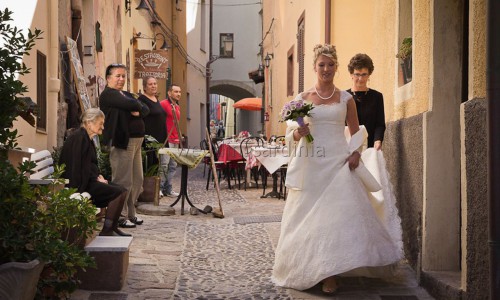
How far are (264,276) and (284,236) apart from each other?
2.01 ft

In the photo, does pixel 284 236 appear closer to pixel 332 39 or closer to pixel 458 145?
pixel 458 145

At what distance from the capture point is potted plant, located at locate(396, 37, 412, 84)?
7.49m

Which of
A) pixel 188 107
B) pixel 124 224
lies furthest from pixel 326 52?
pixel 188 107

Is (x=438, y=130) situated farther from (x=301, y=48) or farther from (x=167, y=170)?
(x=301, y=48)

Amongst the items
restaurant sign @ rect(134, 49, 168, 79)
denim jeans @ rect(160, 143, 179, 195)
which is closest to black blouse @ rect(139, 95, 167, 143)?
denim jeans @ rect(160, 143, 179, 195)

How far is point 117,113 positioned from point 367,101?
319 centimetres

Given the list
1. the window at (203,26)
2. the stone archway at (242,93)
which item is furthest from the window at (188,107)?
the stone archway at (242,93)

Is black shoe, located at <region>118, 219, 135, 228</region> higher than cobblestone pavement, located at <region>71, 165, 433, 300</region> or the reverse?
higher

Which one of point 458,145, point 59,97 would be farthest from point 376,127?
point 59,97

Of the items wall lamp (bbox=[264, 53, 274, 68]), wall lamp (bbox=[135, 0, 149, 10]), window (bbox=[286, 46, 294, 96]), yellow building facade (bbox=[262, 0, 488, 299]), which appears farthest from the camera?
wall lamp (bbox=[264, 53, 274, 68])

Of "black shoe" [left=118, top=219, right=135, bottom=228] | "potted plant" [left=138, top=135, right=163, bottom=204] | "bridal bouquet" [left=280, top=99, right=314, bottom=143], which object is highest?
"bridal bouquet" [left=280, top=99, right=314, bottom=143]

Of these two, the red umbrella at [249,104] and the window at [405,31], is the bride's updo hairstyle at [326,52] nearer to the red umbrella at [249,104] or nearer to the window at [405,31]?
the window at [405,31]

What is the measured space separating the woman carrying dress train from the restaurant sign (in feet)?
37.0
